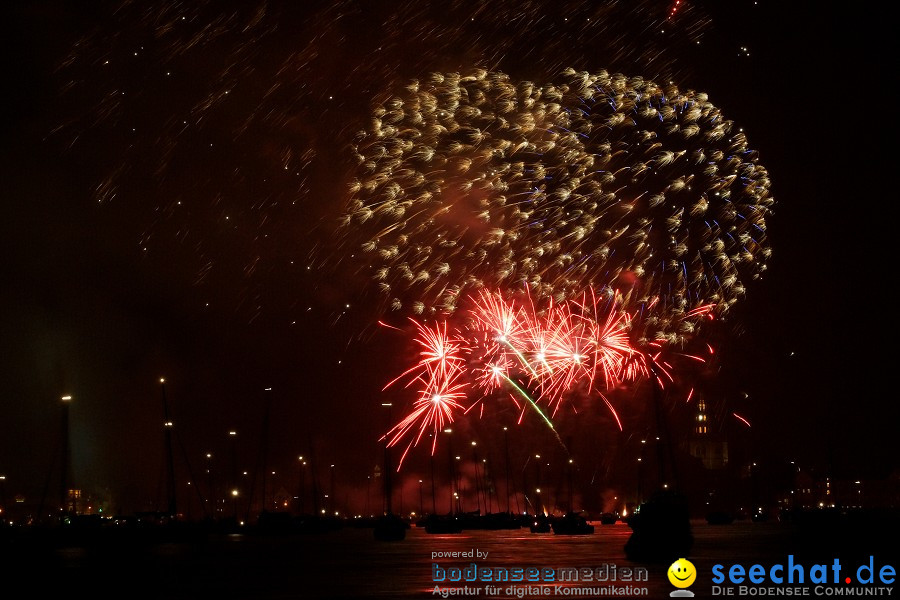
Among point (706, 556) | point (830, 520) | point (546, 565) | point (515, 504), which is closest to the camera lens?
point (546, 565)

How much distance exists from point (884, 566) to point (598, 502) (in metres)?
111

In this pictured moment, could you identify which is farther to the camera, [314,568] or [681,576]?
[314,568]

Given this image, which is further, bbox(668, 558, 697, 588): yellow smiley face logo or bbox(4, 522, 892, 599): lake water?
bbox(4, 522, 892, 599): lake water

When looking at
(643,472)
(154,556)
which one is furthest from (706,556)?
(643,472)

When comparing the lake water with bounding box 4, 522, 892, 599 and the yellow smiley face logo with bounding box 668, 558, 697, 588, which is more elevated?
the yellow smiley face logo with bounding box 668, 558, 697, 588

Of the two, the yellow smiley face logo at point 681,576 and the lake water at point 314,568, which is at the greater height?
the yellow smiley face logo at point 681,576

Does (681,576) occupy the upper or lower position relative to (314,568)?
upper

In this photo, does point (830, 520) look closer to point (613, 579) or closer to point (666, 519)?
point (666, 519)

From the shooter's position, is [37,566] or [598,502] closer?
[37,566]

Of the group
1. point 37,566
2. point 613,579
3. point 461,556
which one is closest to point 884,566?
point 613,579

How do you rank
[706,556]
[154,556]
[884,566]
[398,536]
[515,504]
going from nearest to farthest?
[884,566], [706,556], [154,556], [398,536], [515,504]

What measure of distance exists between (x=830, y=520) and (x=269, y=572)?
194 feet

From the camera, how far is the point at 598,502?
14650cm

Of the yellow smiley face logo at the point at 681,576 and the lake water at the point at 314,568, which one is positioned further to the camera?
the lake water at the point at 314,568
